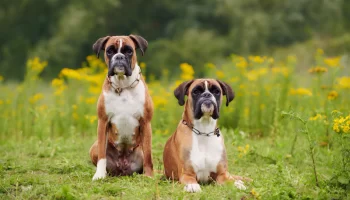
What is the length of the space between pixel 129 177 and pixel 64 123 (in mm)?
4186

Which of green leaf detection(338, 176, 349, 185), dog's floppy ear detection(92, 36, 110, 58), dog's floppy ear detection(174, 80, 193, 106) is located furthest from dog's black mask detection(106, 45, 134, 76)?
green leaf detection(338, 176, 349, 185)

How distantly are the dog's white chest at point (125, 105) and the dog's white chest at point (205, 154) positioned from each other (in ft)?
2.50

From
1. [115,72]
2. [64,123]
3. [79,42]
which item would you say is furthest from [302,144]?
[79,42]

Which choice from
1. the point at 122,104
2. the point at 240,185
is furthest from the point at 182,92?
the point at 240,185

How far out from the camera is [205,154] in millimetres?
5773

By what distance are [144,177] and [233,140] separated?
211 centimetres

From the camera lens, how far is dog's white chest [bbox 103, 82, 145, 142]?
20.2 feet

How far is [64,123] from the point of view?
33.3 ft

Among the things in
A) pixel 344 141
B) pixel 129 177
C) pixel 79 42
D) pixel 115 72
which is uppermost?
pixel 79 42

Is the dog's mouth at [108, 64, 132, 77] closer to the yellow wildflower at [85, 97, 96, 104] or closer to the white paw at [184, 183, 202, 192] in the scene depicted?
the white paw at [184, 183, 202, 192]

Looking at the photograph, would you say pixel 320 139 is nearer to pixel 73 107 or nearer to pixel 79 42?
pixel 73 107

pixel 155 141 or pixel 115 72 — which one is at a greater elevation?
pixel 115 72

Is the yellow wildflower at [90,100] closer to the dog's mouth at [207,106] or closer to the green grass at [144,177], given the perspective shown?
the green grass at [144,177]

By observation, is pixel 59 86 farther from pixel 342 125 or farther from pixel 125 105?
pixel 342 125
